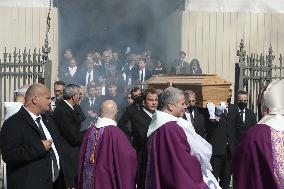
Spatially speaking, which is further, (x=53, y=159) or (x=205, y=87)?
(x=205, y=87)

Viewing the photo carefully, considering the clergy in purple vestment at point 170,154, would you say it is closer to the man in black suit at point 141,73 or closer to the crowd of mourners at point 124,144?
the crowd of mourners at point 124,144

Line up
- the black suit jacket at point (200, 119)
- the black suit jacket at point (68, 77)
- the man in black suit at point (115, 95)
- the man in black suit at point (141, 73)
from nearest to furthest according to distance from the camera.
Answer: the black suit jacket at point (200, 119), the man in black suit at point (115, 95), the black suit jacket at point (68, 77), the man in black suit at point (141, 73)

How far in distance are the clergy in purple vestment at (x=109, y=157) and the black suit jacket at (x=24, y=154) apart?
136 centimetres

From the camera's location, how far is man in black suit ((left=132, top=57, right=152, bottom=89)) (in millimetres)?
17594

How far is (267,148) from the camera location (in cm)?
685

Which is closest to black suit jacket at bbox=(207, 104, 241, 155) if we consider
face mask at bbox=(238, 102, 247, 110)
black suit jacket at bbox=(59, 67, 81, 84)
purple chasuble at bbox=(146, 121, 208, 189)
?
face mask at bbox=(238, 102, 247, 110)

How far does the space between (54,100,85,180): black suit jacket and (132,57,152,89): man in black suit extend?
681cm

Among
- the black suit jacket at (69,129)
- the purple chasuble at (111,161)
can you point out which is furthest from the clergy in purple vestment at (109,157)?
the black suit jacket at (69,129)

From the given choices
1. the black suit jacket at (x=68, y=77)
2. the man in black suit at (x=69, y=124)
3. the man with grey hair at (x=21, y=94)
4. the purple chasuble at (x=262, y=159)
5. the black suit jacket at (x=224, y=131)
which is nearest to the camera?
the purple chasuble at (x=262, y=159)

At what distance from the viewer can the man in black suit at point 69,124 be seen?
10672mm

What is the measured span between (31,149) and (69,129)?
3.06m

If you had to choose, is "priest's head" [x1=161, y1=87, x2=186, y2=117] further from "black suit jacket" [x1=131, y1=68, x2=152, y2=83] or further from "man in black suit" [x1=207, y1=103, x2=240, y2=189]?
"black suit jacket" [x1=131, y1=68, x2=152, y2=83]

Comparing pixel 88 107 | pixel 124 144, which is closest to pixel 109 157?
pixel 124 144

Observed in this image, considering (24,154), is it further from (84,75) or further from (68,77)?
(68,77)
